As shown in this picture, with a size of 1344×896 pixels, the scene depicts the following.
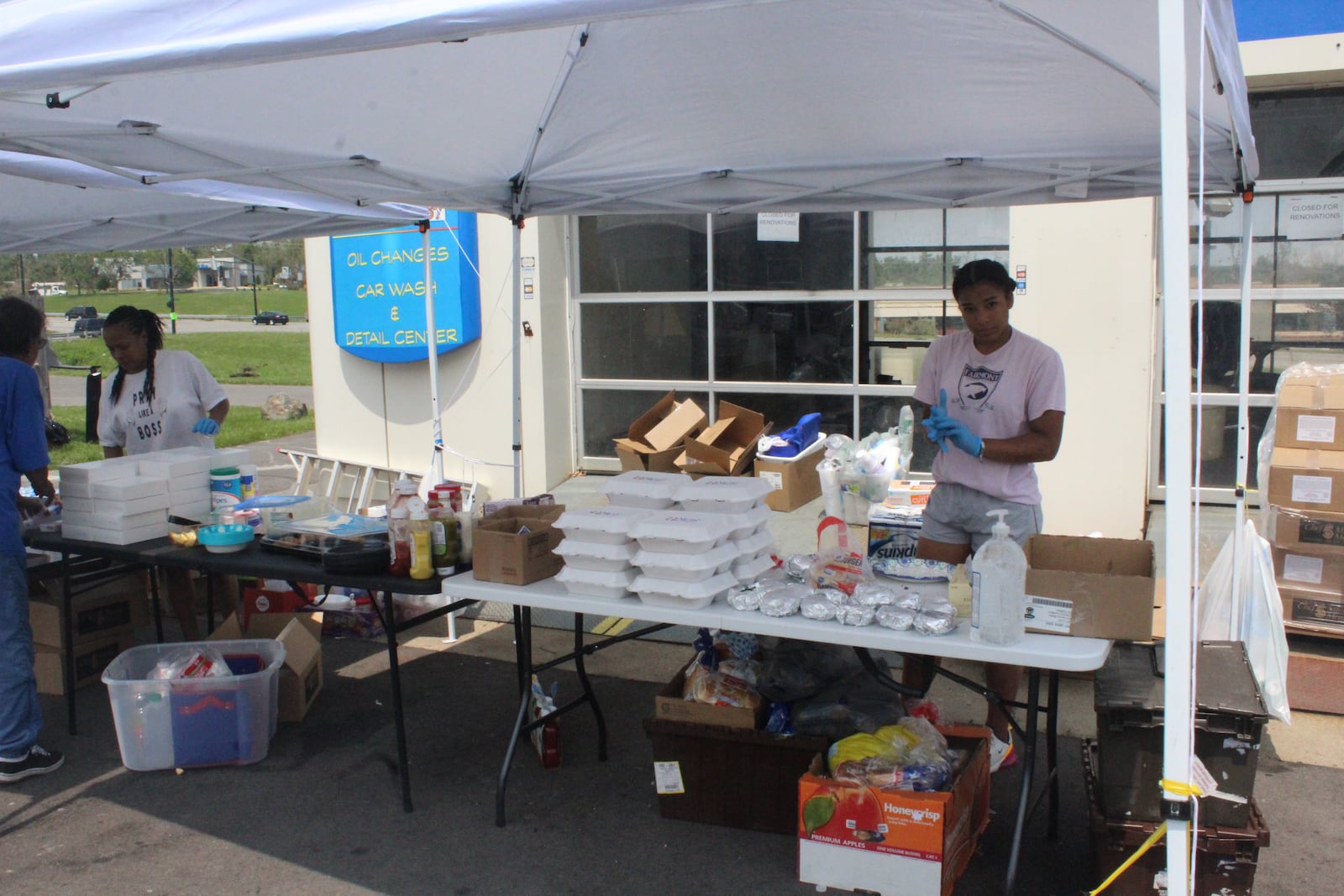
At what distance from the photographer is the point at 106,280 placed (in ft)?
133

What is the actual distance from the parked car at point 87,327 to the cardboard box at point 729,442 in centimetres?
3043

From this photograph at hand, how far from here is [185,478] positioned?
4250mm

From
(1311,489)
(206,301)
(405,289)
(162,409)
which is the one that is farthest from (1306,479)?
(206,301)

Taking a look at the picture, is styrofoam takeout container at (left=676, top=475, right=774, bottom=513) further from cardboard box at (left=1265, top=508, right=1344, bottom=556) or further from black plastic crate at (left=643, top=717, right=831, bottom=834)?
cardboard box at (left=1265, top=508, right=1344, bottom=556)

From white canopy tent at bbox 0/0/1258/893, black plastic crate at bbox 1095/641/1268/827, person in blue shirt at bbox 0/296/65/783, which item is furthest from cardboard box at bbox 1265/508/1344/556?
person in blue shirt at bbox 0/296/65/783

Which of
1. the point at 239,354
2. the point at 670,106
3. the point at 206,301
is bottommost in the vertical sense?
the point at 239,354

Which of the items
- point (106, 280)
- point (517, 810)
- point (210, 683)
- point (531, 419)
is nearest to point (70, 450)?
point (531, 419)

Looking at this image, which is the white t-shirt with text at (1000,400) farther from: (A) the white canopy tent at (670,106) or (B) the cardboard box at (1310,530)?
(B) the cardboard box at (1310,530)

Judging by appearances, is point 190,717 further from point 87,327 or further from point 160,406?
point 87,327

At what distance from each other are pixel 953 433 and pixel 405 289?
5071 mm

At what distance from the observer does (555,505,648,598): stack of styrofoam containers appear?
124 inches

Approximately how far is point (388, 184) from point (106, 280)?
140ft

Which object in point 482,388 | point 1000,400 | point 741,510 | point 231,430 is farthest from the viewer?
point 231,430

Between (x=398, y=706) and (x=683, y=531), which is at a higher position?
(x=683, y=531)
